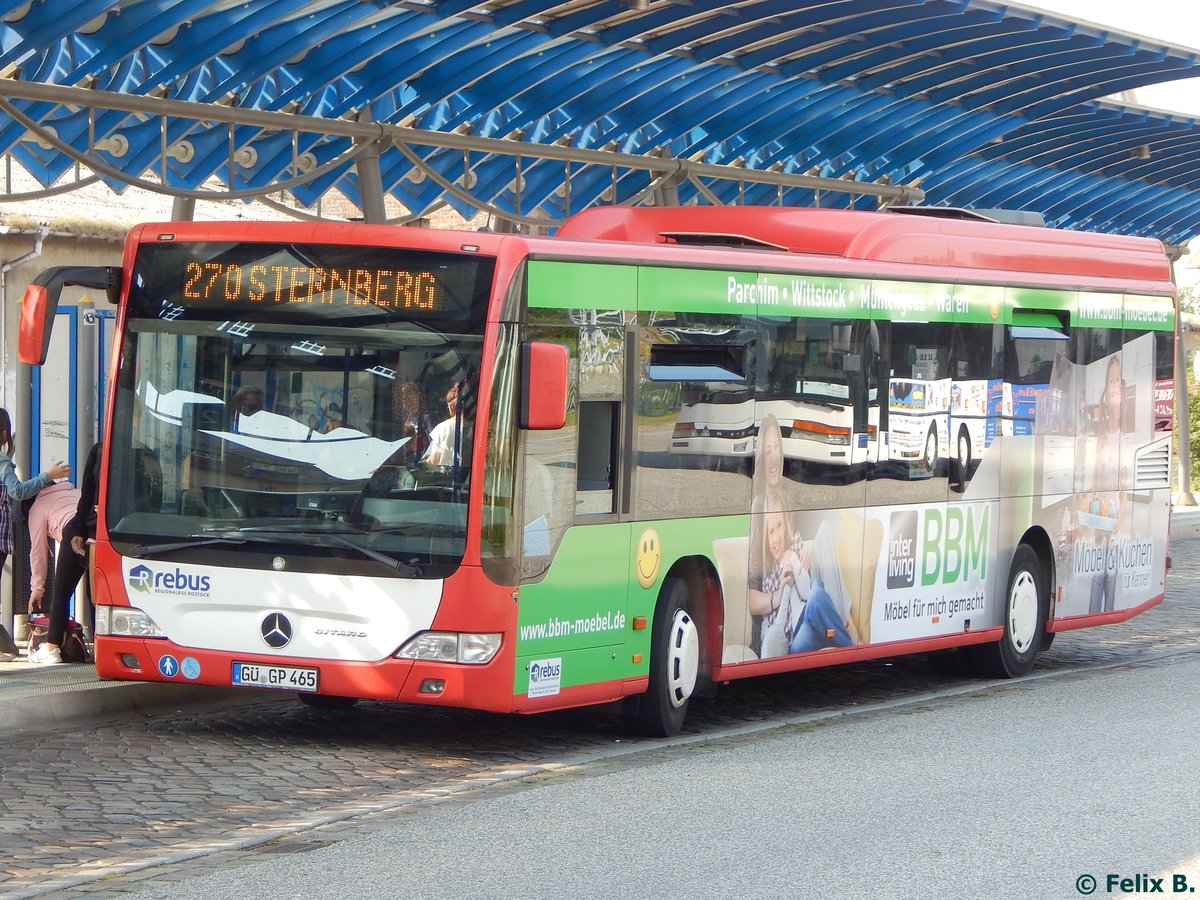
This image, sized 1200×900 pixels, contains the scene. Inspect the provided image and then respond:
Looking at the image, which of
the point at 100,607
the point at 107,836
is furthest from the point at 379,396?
the point at 107,836

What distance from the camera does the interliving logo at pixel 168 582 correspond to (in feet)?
34.2

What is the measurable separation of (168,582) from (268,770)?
3.89ft

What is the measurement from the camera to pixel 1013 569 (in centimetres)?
1492

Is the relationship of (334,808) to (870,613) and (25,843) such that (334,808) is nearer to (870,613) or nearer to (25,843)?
(25,843)

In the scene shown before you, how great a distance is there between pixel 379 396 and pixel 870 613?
4305mm

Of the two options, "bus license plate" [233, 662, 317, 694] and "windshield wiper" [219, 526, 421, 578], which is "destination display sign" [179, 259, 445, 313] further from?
"bus license plate" [233, 662, 317, 694]

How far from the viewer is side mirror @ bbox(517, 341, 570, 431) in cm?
999

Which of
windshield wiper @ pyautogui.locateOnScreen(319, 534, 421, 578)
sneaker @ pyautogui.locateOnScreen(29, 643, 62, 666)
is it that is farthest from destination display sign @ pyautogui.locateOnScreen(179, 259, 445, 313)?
sneaker @ pyautogui.locateOnScreen(29, 643, 62, 666)

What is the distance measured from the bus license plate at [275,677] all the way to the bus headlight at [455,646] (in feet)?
1.81

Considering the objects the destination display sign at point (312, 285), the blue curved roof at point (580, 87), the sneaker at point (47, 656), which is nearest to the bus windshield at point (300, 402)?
the destination display sign at point (312, 285)

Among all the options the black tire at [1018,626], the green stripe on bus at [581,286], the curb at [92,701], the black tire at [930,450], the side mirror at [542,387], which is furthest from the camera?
the black tire at [1018,626]

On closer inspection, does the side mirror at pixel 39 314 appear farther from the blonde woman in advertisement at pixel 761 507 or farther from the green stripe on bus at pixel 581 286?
the blonde woman in advertisement at pixel 761 507

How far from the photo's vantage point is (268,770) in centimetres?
999

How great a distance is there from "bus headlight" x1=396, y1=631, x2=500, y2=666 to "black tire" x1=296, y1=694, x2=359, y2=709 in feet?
7.17
